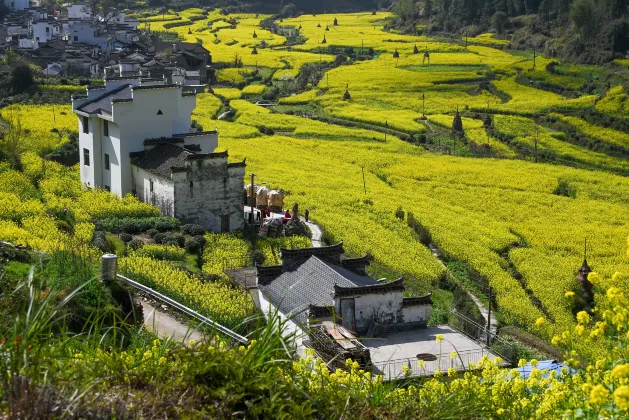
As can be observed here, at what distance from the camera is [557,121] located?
78.6 metres

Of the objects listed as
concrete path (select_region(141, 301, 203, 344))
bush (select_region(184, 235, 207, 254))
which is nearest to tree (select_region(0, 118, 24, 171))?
bush (select_region(184, 235, 207, 254))

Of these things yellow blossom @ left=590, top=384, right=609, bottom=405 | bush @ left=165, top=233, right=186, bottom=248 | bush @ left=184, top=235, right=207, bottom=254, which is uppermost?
yellow blossom @ left=590, top=384, right=609, bottom=405

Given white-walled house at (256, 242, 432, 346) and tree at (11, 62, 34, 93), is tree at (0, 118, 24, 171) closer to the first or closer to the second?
white-walled house at (256, 242, 432, 346)

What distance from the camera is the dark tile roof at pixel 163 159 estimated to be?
3875 cm

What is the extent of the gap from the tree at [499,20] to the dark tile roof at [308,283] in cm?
11019

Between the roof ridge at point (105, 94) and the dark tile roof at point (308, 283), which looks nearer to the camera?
the dark tile roof at point (308, 283)

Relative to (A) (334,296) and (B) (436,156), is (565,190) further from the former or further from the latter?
(A) (334,296)

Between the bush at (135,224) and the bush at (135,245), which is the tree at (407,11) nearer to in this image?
the bush at (135,224)

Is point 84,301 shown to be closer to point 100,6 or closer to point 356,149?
point 356,149

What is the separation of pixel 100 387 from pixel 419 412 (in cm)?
336

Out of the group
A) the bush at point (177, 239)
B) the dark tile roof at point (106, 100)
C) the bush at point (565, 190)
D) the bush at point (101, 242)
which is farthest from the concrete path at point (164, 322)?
the bush at point (565, 190)

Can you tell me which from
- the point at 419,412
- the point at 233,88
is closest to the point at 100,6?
the point at 233,88

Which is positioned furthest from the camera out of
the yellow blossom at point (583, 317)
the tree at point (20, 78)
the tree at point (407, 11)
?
the tree at point (407, 11)

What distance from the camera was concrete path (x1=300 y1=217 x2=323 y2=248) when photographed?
38.7 m
